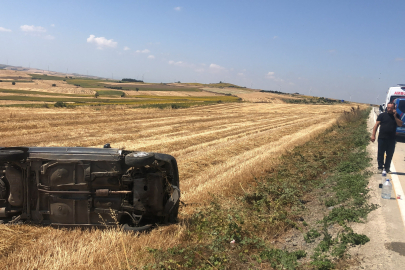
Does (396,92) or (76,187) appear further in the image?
(396,92)

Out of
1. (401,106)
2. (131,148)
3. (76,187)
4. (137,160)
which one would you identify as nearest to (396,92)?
(401,106)

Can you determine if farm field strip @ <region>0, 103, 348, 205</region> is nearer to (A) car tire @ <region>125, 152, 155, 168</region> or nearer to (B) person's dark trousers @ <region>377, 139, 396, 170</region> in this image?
(A) car tire @ <region>125, 152, 155, 168</region>

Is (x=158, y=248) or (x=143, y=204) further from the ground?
(x=143, y=204)

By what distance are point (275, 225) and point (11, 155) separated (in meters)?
4.46

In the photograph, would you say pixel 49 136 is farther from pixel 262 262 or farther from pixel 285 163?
pixel 262 262

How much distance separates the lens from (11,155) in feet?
16.5

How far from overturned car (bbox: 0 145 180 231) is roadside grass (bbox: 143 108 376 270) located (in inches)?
42.5

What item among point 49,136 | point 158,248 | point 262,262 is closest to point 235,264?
point 262,262

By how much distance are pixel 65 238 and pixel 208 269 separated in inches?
94.2

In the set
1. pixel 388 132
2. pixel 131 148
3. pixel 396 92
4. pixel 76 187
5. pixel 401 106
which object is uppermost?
pixel 396 92

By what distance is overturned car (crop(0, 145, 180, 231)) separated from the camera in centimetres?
513

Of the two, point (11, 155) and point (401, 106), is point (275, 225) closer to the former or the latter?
point (11, 155)

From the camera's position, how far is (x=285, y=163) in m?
11.3

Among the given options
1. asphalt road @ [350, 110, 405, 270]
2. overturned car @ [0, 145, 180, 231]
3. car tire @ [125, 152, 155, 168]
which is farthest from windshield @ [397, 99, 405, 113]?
car tire @ [125, 152, 155, 168]
